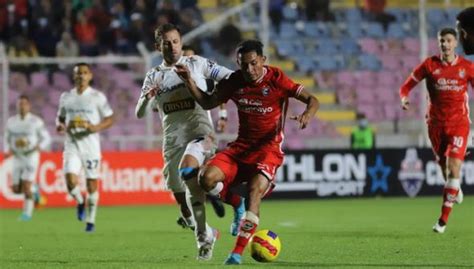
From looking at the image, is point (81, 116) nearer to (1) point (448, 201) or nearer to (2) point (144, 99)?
(2) point (144, 99)

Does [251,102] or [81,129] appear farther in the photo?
[81,129]

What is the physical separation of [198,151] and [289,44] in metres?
16.9

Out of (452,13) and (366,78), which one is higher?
(452,13)

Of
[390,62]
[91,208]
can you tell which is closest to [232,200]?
[91,208]

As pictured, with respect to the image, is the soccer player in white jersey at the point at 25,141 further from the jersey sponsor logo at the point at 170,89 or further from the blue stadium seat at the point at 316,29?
the jersey sponsor logo at the point at 170,89

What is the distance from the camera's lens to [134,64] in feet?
77.4

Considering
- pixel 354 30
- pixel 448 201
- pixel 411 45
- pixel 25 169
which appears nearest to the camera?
pixel 448 201

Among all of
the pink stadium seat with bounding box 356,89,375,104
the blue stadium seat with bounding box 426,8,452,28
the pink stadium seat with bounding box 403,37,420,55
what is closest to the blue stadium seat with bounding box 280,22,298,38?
the pink stadium seat with bounding box 356,89,375,104

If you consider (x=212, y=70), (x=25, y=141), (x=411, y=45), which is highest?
(x=212, y=70)

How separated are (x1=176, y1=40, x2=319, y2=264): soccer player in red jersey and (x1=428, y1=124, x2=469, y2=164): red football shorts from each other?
4.19 meters

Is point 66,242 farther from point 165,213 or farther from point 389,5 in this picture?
point 389,5

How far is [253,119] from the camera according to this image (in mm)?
10539

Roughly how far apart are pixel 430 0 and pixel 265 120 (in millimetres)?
18592

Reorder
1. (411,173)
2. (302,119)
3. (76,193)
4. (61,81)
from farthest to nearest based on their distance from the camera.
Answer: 1. (411,173)
2. (61,81)
3. (76,193)
4. (302,119)
